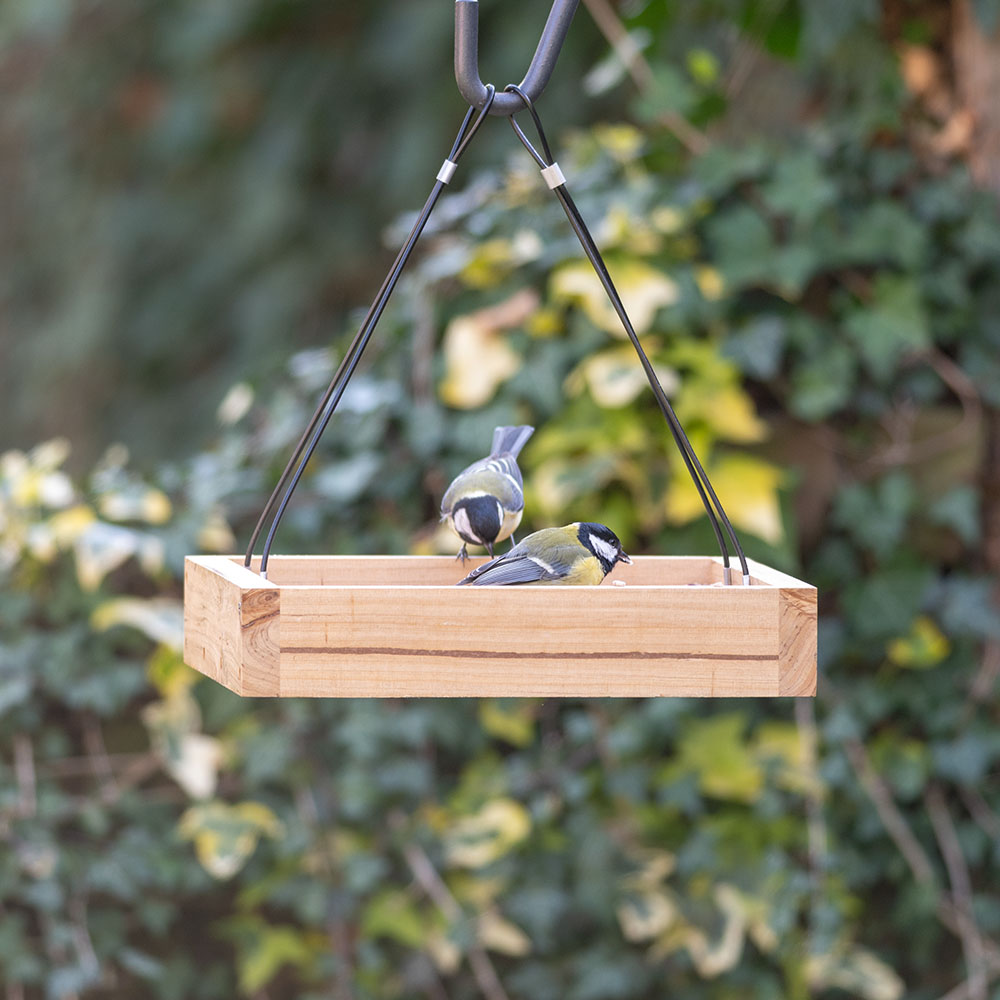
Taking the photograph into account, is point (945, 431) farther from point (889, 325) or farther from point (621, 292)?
point (621, 292)

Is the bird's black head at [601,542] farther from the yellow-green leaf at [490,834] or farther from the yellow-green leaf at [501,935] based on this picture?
the yellow-green leaf at [501,935]

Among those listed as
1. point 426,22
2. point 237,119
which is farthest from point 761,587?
point 237,119

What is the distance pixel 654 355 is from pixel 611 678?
3.74 feet

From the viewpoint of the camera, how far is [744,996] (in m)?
2.24

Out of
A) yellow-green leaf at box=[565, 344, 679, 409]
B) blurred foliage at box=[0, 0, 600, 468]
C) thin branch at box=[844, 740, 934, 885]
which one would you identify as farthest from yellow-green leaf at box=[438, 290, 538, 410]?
blurred foliage at box=[0, 0, 600, 468]

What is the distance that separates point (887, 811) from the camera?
86.7 inches

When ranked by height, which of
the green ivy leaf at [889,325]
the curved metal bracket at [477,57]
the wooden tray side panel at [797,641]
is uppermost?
the green ivy leaf at [889,325]

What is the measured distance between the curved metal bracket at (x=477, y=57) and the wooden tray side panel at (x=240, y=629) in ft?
1.54

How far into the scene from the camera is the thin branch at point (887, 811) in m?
2.19

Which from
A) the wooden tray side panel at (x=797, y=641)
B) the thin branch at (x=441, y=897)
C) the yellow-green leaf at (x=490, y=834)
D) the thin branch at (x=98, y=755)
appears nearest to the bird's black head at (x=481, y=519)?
the wooden tray side panel at (x=797, y=641)

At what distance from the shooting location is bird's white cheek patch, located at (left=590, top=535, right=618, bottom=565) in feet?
3.90

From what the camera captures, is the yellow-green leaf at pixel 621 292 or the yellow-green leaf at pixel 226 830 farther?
the yellow-green leaf at pixel 226 830

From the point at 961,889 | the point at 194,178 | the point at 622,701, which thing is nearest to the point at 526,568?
the point at 622,701

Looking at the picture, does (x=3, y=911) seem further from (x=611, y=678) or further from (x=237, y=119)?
(x=237, y=119)
